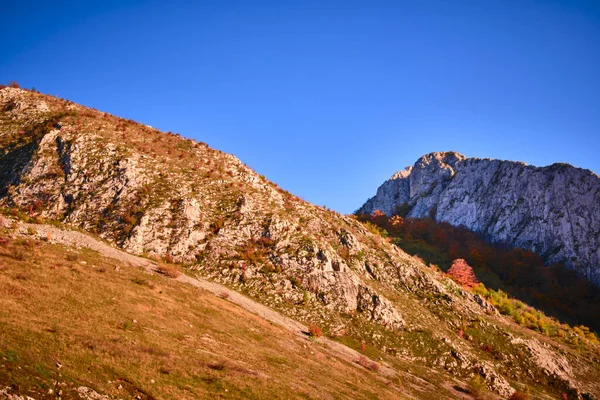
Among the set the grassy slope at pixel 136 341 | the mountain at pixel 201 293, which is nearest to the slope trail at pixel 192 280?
the mountain at pixel 201 293

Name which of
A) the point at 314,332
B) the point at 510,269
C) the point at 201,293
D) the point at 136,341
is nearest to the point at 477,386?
the point at 314,332

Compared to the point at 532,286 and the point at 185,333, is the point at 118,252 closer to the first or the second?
the point at 185,333

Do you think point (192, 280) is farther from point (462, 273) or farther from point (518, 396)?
point (462, 273)

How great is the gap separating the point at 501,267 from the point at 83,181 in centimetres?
10044

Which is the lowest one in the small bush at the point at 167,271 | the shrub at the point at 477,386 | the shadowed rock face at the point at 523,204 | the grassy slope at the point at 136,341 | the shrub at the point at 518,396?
the grassy slope at the point at 136,341

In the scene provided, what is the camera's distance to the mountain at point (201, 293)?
58.1ft

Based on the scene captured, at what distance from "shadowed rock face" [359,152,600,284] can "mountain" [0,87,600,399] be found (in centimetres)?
5587

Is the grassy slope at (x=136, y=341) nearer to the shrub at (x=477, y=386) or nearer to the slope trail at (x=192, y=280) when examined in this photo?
the slope trail at (x=192, y=280)

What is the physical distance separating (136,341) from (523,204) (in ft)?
421

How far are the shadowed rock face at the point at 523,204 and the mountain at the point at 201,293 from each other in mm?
55870

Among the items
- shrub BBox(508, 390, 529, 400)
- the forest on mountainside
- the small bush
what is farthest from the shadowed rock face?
the small bush

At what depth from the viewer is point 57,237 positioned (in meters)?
33.2

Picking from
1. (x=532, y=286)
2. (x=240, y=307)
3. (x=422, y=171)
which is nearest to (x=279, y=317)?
(x=240, y=307)

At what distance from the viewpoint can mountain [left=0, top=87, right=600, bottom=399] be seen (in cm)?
1772
